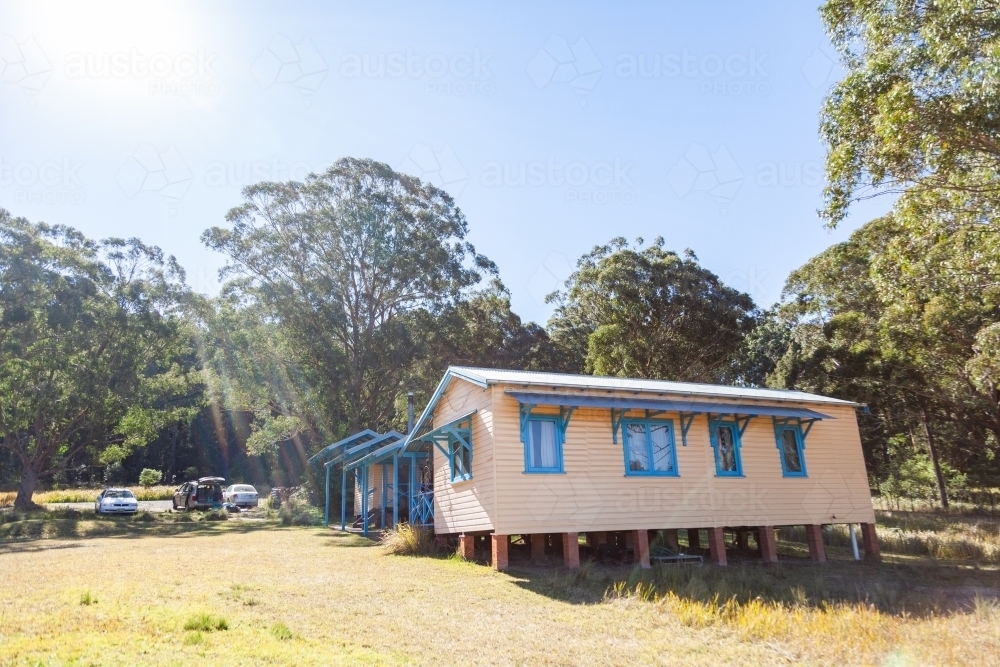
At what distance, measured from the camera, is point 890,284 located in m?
16.4

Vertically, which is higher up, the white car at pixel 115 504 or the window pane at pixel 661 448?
the window pane at pixel 661 448

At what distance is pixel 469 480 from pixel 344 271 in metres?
21.1

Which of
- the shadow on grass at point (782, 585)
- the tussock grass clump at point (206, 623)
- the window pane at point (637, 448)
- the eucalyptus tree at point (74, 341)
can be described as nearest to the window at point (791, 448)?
the shadow on grass at point (782, 585)

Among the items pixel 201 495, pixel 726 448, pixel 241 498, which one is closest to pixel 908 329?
pixel 726 448

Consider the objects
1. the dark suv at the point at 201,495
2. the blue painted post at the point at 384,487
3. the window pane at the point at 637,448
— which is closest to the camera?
the window pane at the point at 637,448

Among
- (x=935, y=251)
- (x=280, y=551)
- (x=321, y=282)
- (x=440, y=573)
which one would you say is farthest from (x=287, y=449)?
(x=935, y=251)

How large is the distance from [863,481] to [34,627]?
17.9m

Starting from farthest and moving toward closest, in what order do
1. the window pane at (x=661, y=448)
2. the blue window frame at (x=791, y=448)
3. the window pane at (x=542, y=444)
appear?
the blue window frame at (x=791, y=448) < the window pane at (x=661, y=448) < the window pane at (x=542, y=444)

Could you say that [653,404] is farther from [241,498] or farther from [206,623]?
[241,498]

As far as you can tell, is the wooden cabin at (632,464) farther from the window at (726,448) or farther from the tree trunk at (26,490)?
the tree trunk at (26,490)

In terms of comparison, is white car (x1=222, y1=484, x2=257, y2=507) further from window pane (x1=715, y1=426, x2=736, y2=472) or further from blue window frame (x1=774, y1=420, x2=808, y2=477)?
blue window frame (x1=774, y1=420, x2=808, y2=477)

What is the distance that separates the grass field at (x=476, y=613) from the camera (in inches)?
262

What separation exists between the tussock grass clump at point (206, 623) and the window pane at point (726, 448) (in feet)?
38.7

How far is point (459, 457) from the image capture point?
15789mm
